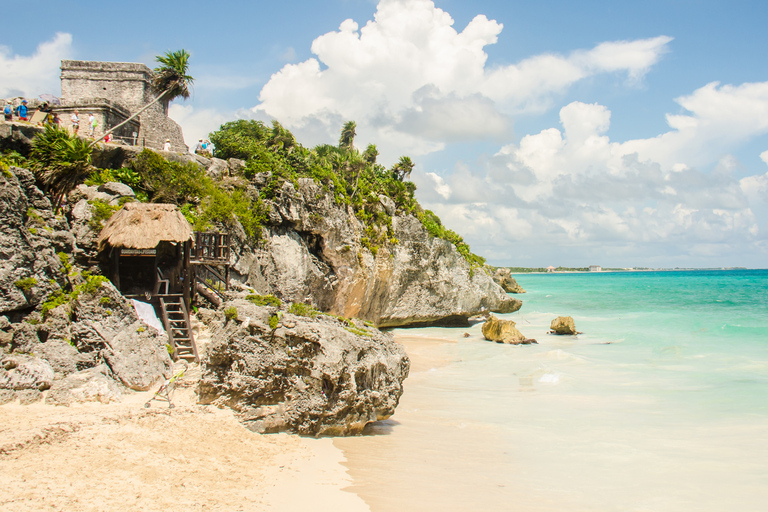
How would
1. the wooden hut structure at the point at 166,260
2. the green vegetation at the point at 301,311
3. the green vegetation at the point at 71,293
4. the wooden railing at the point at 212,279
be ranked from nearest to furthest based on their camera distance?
the green vegetation at the point at 301,311 < the green vegetation at the point at 71,293 < the wooden hut structure at the point at 166,260 < the wooden railing at the point at 212,279

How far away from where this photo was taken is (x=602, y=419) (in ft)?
33.0

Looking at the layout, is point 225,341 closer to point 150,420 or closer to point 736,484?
point 150,420

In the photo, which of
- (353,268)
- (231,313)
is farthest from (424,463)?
(353,268)

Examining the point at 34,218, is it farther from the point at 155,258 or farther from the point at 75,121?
the point at 75,121

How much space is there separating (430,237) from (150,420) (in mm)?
18446

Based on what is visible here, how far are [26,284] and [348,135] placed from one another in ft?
99.1

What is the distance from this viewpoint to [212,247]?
14094 mm

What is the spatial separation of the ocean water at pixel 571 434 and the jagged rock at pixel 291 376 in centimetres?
67

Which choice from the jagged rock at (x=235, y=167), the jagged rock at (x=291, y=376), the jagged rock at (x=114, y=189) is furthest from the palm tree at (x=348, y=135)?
the jagged rock at (x=291, y=376)

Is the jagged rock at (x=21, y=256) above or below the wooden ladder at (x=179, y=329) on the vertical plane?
above

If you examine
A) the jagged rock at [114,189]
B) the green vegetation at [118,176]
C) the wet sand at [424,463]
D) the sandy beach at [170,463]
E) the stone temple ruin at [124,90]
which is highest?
the stone temple ruin at [124,90]

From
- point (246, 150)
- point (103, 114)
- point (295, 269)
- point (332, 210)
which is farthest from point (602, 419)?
point (103, 114)

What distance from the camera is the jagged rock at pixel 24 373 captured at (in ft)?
24.9

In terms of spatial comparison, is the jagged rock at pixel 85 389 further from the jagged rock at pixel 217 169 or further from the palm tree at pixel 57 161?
the jagged rock at pixel 217 169
